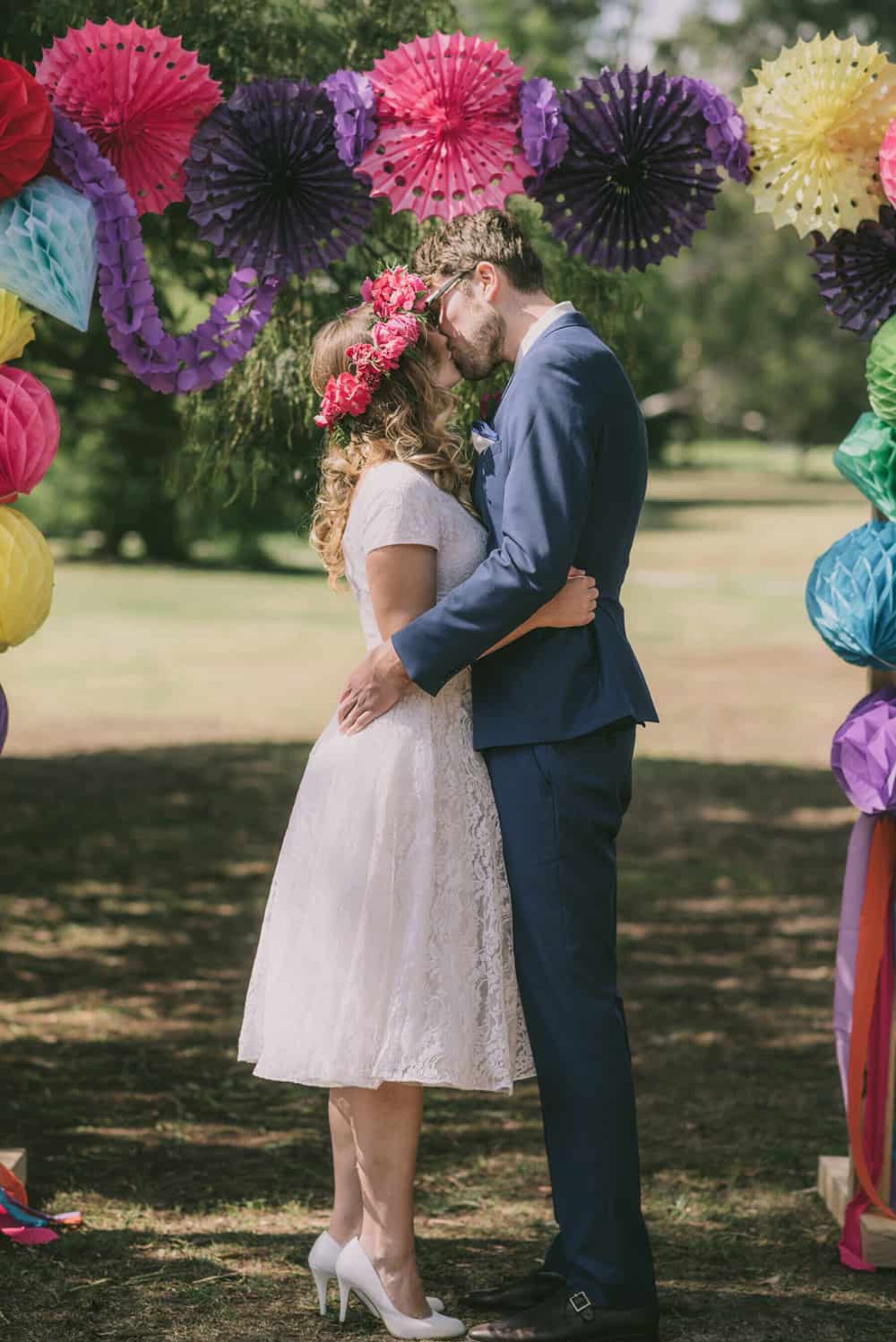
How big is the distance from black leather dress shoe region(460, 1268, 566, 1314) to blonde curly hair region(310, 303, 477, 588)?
150 centimetres

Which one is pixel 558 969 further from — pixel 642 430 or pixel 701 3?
pixel 701 3

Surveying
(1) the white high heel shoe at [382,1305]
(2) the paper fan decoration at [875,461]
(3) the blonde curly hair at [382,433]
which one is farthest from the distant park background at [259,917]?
(2) the paper fan decoration at [875,461]

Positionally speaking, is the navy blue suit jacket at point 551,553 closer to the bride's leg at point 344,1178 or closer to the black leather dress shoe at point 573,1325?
the bride's leg at point 344,1178

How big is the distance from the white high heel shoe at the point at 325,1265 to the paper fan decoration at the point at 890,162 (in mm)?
2417

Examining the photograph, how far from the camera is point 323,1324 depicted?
11.1 ft

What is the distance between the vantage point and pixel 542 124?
146 inches

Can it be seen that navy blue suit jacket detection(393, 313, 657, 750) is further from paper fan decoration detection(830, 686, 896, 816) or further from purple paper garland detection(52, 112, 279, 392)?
purple paper garland detection(52, 112, 279, 392)

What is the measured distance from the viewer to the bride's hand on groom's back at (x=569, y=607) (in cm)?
322

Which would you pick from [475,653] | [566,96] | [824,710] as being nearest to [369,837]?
[475,653]

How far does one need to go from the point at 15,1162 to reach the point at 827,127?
2.97 m

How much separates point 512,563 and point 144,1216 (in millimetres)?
1910

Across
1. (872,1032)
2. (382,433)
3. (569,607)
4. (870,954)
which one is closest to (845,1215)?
(872,1032)

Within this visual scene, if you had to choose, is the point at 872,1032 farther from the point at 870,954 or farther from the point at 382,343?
the point at 382,343

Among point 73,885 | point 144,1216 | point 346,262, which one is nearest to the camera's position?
point 144,1216
